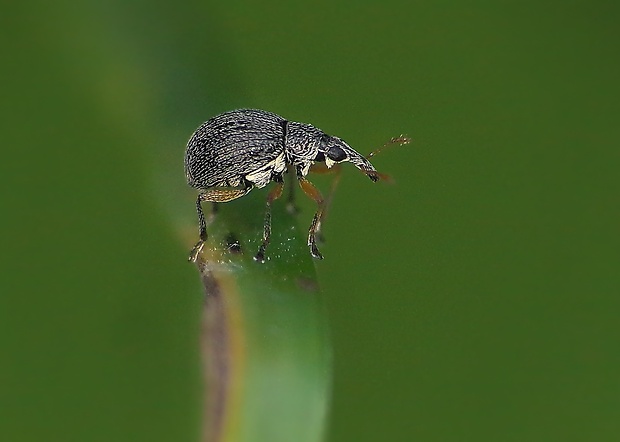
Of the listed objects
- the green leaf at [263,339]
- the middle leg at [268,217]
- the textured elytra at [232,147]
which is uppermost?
the textured elytra at [232,147]

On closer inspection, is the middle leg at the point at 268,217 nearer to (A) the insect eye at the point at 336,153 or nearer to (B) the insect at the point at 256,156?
(B) the insect at the point at 256,156

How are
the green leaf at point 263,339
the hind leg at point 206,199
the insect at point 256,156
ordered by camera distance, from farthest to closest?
the insect at point 256,156 < the hind leg at point 206,199 < the green leaf at point 263,339

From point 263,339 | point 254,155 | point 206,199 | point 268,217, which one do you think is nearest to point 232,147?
point 254,155

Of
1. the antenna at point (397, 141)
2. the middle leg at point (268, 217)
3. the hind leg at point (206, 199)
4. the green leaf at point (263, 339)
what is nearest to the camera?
the green leaf at point (263, 339)

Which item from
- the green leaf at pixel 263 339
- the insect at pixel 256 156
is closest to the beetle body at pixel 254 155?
the insect at pixel 256 156

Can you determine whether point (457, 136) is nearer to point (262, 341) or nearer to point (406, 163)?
point (406, 163)

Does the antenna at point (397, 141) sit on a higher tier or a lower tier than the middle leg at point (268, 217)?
higher

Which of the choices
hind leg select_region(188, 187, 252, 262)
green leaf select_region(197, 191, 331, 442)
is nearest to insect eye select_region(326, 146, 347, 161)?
hind leg select_region(188, 187, 252, 262)

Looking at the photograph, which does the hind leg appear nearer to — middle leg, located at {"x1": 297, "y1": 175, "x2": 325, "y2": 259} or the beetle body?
the beetle body

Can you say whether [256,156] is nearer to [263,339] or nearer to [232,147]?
[232,147]
